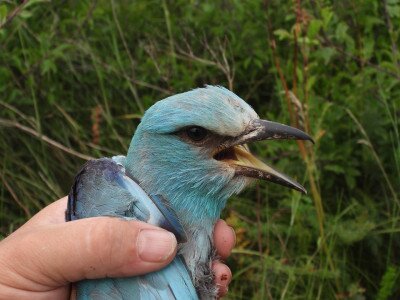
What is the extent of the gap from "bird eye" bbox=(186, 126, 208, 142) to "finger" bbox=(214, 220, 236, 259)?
420 millimetres

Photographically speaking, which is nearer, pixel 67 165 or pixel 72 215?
pixel 72 215

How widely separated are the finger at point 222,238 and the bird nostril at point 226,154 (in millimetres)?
278

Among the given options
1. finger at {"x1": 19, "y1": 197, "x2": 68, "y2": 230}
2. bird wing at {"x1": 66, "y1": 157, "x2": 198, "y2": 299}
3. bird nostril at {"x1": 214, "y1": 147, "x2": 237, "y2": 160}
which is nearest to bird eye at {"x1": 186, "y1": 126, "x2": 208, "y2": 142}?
bird nostril at {"x1": 214, "y1": 147, "x2": 237, "y2": 160}

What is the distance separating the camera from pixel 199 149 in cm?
232

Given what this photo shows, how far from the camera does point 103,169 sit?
7.71ft

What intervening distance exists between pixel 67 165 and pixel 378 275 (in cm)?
197

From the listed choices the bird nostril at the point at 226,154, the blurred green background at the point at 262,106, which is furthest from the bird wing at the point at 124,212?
the blurred green background at the point at 262,106

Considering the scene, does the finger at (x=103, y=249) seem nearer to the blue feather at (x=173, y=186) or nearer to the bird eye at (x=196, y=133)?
the blue feather at (x=173, y=186)

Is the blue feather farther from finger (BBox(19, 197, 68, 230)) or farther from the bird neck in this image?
finger (BBox(19, 197, 68, 230))

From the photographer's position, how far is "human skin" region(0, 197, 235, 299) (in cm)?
226

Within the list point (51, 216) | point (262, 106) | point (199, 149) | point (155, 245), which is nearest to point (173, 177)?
point (199, 149)

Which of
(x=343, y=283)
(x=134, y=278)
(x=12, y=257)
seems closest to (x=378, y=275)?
(x=343, y=283)

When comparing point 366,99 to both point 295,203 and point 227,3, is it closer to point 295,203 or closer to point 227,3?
point 295,203

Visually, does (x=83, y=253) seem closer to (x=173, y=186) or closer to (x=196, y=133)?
(x=173, y=186)
